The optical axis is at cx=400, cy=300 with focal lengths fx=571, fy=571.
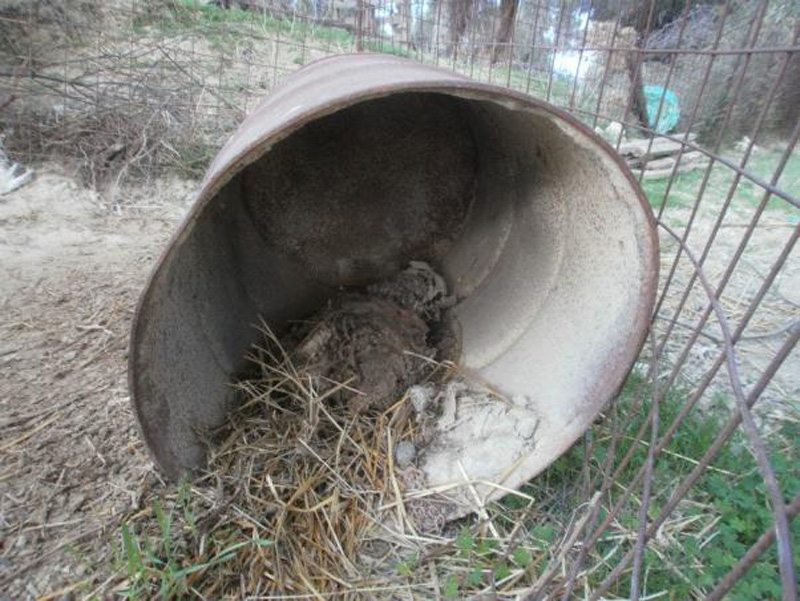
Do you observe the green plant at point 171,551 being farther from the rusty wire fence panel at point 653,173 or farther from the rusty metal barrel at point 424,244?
the rusty wire fence panel at point 653,173

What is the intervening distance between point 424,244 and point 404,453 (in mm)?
1197

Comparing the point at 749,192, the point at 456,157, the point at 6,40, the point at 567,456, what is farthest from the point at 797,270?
the point at 6,40

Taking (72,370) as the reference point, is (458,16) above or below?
above

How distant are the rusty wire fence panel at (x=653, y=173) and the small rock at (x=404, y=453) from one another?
1.72 ft

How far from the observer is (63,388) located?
79.0 inches

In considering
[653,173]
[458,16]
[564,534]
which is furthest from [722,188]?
[564,534]

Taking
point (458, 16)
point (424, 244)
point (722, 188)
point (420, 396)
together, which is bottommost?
point (722, 188)

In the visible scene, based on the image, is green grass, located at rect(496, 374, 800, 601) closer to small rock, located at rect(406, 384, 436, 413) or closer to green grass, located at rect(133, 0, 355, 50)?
small rock, located at rect(406, 384, 436, 413)

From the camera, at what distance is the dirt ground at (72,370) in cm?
147

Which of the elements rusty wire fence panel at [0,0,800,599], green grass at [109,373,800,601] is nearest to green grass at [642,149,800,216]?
rusty wire fence panel at [0,0,800,599]

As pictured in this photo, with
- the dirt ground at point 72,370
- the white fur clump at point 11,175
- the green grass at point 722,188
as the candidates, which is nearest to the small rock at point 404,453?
the dirt ground at point 72,370

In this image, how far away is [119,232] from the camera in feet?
11.5

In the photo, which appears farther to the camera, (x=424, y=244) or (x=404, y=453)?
(x=424, y=244)

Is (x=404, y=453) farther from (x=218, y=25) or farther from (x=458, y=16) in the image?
(x=458, y=16)
